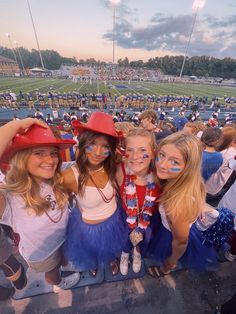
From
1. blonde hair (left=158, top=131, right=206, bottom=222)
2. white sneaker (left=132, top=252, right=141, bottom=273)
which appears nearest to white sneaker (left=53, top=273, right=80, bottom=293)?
white sneaker (left=132, top=252, right=141, bottom=273)

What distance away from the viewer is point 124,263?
222 centimetres

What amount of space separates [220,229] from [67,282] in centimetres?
184

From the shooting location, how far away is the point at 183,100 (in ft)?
76.1

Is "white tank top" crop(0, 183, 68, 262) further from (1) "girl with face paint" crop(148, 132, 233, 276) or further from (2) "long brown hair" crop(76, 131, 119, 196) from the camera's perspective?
(1) "girl with face paint" crop(148, 132, 233, 276)

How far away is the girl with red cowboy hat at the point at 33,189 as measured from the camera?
4.64ft

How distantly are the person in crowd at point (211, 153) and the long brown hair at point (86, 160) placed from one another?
1.83 meters

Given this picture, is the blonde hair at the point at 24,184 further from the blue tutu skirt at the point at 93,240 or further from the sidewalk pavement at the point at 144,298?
the sidewalk pavement at the point at 144,298

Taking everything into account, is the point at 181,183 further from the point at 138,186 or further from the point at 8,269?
the point at 8,269

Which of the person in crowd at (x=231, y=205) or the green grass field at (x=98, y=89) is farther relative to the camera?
the green grass field at (x=98, y=89)

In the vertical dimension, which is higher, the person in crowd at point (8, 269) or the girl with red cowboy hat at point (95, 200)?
the girl with red cowboy hat at point (95, 200)

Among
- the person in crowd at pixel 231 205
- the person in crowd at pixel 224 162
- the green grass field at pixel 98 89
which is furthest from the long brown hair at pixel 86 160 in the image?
the green grass field at pixel 98 89

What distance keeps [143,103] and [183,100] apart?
17.5 ft

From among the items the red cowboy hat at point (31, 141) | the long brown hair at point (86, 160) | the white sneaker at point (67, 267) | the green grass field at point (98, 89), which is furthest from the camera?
the green grass field at point (98, 89)

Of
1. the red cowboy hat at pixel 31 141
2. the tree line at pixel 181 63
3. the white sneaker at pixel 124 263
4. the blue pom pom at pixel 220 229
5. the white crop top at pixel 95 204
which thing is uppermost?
the red cowboy hat at pixel 31 141
